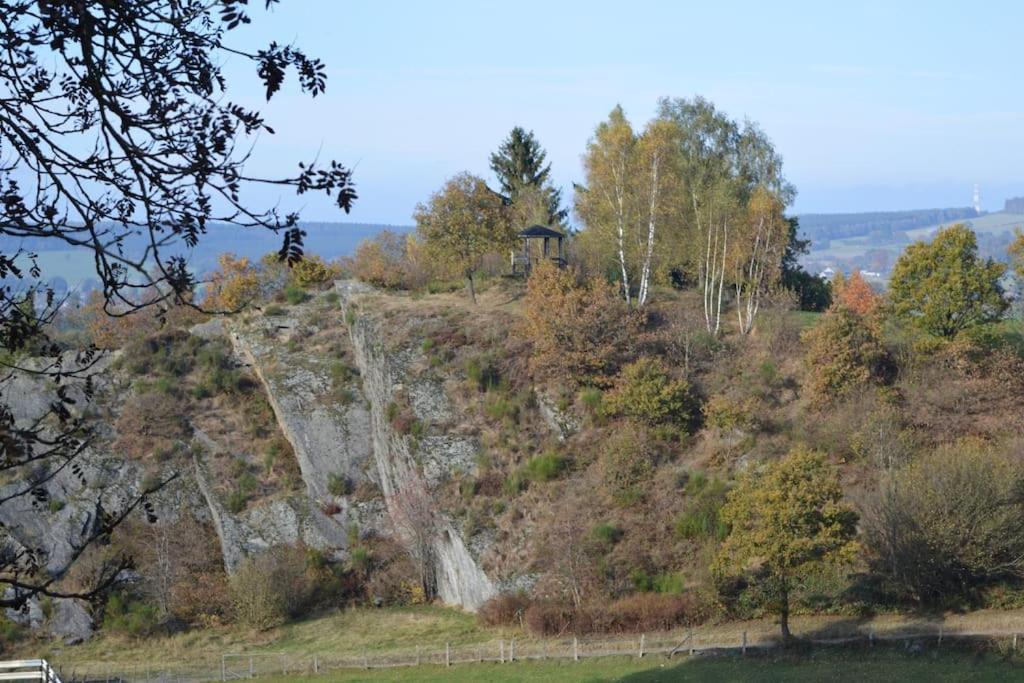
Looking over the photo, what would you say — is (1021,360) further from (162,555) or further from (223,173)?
(223,173)

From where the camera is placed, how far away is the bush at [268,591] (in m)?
34.1

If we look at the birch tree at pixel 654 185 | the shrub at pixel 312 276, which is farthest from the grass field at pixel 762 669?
the shrub at pixel 312 276

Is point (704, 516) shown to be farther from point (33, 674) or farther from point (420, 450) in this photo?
point (33, 674)

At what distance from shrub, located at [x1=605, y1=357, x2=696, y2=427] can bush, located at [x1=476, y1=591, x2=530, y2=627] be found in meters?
7.71

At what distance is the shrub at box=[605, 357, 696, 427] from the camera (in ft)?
116

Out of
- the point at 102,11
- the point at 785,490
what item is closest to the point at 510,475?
the point at 785,490

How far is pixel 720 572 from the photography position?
92.2 ft

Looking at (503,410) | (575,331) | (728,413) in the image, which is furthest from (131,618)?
(728,413)

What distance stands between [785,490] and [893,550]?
3596mm

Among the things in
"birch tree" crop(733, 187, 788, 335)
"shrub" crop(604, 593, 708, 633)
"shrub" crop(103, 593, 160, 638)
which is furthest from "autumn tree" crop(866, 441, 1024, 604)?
"shrub" crop(103, 593, 160, 638)

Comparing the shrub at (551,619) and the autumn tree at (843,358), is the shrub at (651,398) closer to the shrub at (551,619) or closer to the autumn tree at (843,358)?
the autumn tree at (843,358)

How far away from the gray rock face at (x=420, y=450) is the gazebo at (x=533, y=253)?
766 centimetres

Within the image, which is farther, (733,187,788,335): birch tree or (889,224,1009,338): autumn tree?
(733,187,788,335): birch tree

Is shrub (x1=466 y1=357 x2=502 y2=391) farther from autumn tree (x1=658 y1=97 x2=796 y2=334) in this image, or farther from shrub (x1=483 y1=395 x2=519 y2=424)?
autumn tree (x1=658 y1=97 x2=796 y2=334)
